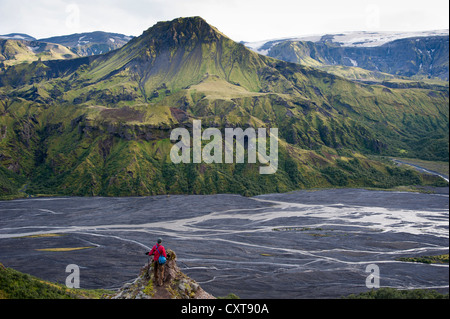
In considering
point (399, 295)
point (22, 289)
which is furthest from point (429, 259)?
point (22, 289)

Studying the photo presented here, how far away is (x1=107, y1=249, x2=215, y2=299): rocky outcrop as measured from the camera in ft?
75.4

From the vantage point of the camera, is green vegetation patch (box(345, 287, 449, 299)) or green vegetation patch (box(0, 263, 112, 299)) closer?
green vegetation patch (box(0, 263, 112, 299))

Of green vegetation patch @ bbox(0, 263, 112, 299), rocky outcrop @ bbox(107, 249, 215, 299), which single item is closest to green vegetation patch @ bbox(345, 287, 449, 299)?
rocky outcrop @ bbox(107, 249, 215, 299)

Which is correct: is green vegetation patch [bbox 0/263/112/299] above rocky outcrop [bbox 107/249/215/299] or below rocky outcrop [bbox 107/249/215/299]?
below

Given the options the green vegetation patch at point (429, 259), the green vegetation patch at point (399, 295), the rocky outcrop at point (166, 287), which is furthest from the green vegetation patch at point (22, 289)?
the green vegetation patch at point (429, 259)

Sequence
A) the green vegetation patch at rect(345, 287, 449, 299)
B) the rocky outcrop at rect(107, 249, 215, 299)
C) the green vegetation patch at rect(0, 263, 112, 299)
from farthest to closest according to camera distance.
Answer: the green vegetation patch at rect(345, 287, 449, 299) < the green vegetation patch at rect(0, 263, 112, 299) < the rocky outcrop at rect(107, 249, 215, 299)

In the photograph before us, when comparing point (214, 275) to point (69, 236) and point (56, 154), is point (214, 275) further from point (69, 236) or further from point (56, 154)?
point (56, 154)

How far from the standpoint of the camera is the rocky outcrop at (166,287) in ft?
75.4

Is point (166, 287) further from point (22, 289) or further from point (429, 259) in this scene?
point (429, 259)

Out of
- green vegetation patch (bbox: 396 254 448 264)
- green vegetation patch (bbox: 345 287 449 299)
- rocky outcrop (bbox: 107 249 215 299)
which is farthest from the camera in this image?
green vegetation patch (bbox: 396 254 448 264)

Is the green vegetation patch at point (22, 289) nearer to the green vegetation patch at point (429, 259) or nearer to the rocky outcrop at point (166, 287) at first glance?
the rocky outcrop at point (166, 287)

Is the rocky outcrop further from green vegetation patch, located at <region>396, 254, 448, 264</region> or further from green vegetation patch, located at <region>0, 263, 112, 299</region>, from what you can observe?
green vegetation patch, located at <region>396, 254, 448, 264</region>

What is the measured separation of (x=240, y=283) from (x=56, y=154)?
13265 centimetres

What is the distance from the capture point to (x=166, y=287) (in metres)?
23.6
